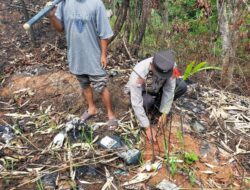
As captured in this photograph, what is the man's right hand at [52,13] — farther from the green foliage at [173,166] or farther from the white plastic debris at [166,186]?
the white plastic debris at [166,186]

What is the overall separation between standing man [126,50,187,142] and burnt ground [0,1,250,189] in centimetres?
25

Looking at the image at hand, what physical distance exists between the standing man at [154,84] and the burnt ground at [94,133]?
25cm

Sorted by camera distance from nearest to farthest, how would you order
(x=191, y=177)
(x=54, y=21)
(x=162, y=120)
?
(x=191, y=177)
(x=54, y=21)
(x=162, y=120)

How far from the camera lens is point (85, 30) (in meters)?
3.73

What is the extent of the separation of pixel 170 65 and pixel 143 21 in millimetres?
2225

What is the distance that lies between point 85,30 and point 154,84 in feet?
2.91

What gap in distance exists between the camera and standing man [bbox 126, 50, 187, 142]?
350 centimetres

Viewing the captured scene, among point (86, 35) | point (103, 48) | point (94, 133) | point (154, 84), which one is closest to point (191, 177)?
point (154, 84)

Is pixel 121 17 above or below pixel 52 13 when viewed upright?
below

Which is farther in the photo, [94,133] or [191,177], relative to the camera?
[94,133]

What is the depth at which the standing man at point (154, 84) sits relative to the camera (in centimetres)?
350

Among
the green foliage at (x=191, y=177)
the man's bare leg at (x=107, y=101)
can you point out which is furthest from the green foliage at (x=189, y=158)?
the man's bare leg at (x=107, y=101)

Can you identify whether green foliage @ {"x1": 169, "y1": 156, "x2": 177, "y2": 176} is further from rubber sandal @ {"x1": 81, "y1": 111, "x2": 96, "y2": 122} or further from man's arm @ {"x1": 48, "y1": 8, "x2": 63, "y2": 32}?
man's arm @ {"x1": 48, "y1": 8, "x2": 63, "y2": 32}

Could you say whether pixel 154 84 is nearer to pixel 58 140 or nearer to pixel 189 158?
pixel 189 158
